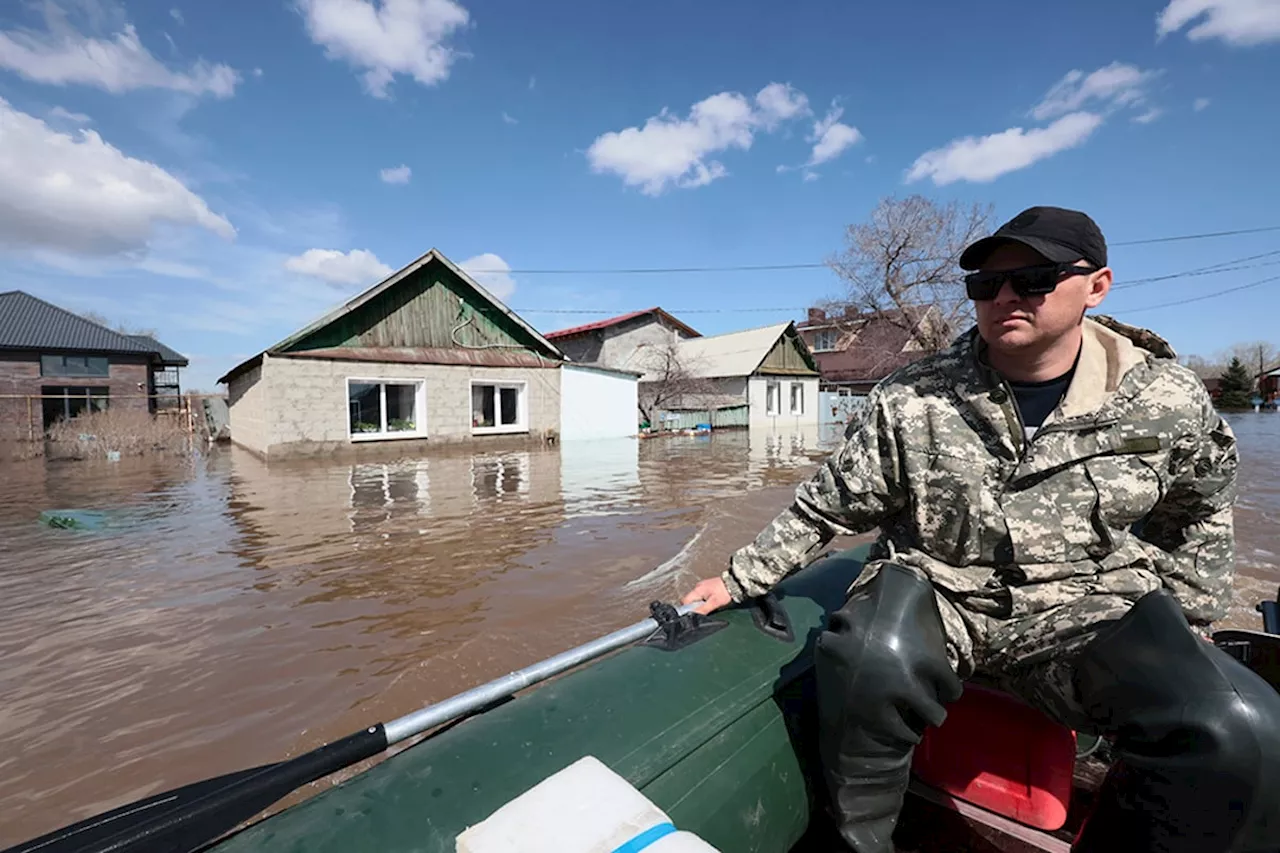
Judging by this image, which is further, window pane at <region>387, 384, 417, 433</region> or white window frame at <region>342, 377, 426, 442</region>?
window pane at <region>387, 384, 417, 433</region>

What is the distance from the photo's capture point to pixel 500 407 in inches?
605

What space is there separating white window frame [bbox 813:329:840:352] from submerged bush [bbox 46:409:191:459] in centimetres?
3544

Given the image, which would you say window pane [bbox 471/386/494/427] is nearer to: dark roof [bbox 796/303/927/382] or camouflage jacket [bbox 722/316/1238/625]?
dark roof [bbox 796/303/927/382]

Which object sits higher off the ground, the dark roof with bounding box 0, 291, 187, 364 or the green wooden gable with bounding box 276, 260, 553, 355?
the dark roof with bounding box 0, 291, 187, 364

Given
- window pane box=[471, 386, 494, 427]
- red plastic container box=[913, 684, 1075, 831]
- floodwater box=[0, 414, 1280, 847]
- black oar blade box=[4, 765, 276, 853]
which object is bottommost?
floodwater box=[0, 414, 1280, 847]

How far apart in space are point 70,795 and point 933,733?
3134 millimetres

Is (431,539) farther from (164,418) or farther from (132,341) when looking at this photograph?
(132,341)

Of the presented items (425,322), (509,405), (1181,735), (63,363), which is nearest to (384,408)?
(425,322)

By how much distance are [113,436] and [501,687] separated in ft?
56.3

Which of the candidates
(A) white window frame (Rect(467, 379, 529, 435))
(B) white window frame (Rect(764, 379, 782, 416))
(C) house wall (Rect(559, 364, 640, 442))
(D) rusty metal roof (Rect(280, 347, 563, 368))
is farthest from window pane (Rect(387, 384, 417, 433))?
(B) white window frame (Rect(764, 379, 782, 416))

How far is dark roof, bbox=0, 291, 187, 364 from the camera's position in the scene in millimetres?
23781

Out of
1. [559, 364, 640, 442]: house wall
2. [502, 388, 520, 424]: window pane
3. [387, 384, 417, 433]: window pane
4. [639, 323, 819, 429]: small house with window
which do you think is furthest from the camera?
[639, 323, 819, 429]: small house with window

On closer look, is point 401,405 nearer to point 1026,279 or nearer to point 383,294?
point 383,294

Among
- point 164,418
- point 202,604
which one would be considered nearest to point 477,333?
point 164,418
